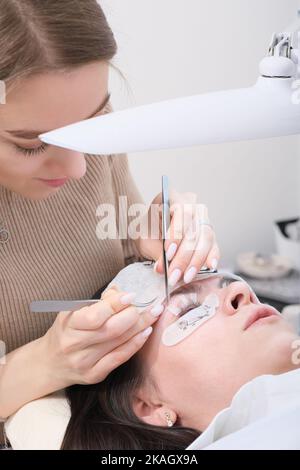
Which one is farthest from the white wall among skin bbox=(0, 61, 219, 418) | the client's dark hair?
the client's dark hair

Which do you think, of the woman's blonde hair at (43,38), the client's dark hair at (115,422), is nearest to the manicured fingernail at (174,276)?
the client's dark hair at (115,422)

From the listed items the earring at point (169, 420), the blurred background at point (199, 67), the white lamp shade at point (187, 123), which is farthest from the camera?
the blurred background at point (199, 67)

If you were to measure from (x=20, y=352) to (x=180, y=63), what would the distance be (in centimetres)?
41

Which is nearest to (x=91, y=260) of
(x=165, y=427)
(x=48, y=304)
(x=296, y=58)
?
(x=48, y=304)

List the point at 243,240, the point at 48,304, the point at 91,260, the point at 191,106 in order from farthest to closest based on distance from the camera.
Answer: the point at 243,240 → the point at 91,260 → the point at 48,304 → the point at 191,106

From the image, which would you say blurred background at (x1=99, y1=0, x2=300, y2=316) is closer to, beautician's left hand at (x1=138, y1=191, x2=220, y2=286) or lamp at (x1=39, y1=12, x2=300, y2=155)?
beautician's left hand at (x1=138, y1=191, x2=220, y2=286)

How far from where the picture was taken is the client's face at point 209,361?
673mm

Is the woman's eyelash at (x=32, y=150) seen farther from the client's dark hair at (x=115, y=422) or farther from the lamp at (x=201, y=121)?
the client's dark hair at (x=115, y=422)

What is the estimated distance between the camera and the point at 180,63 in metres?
0.80

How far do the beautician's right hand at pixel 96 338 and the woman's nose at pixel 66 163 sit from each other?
0.14m

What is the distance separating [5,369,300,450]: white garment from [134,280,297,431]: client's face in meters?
0.03

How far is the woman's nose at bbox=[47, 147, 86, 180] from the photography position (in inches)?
25.9

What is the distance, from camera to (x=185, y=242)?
0.69 metres

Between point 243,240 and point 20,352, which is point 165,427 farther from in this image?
point 243,240
